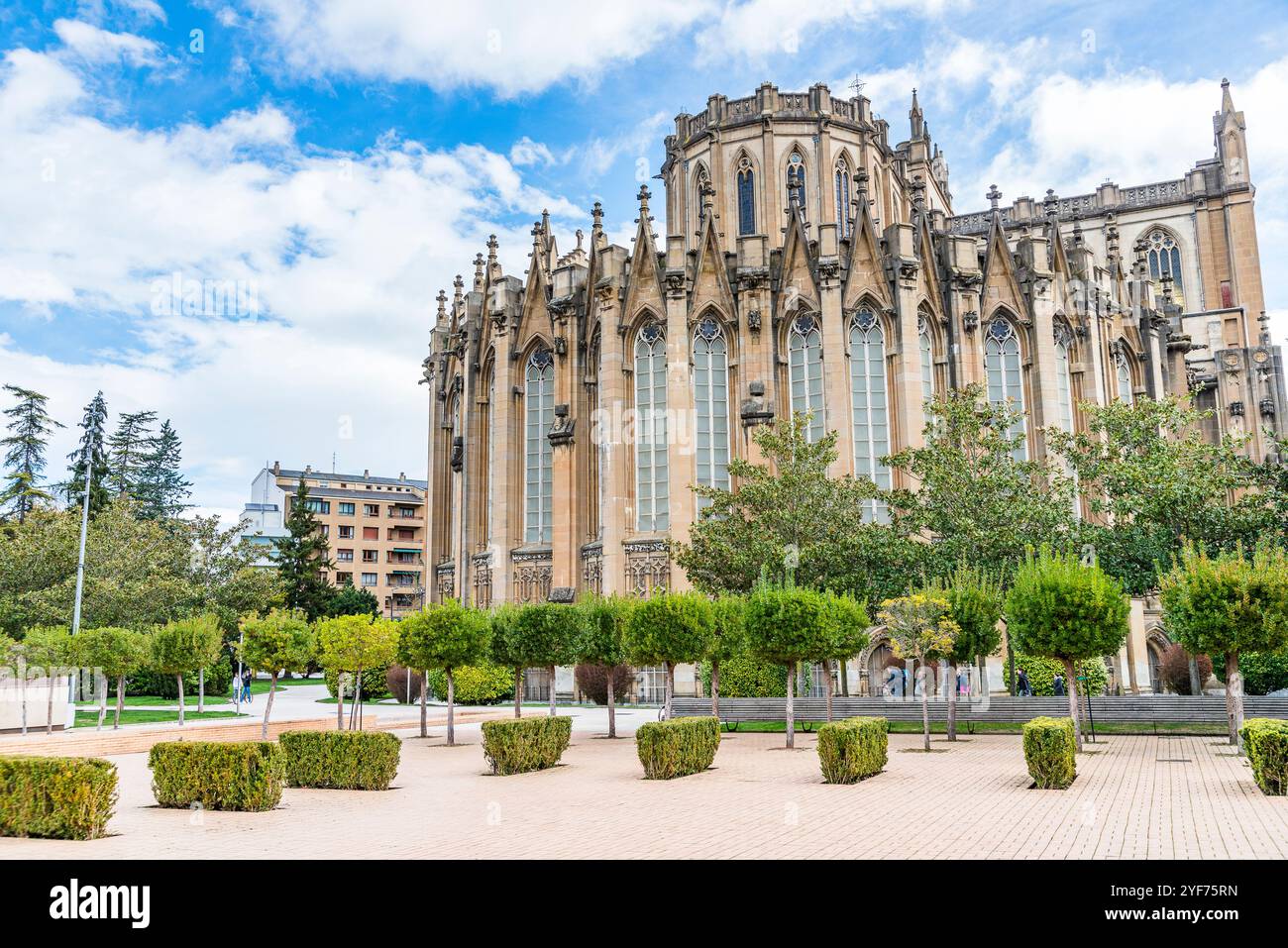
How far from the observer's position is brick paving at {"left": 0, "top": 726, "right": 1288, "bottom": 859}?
404 inches

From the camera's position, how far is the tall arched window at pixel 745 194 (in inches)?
1932

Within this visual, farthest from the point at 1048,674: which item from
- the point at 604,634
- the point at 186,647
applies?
the point at 186,647

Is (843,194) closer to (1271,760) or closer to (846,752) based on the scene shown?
(846,752)

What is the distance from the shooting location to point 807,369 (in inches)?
1523

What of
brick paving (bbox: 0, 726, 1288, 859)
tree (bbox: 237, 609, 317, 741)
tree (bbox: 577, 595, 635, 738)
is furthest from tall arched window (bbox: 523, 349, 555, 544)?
brick paving (bbox: 0, 726, 1288, 859)

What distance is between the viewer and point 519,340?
4344 centimetres

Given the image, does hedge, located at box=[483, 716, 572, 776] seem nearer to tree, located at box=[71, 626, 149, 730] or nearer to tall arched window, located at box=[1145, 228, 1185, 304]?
tree, located at box=[71, 626, 149, 730]

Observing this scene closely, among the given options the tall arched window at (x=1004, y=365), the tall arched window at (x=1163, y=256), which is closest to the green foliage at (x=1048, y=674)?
the tall arched window at (x=1004, y=365)

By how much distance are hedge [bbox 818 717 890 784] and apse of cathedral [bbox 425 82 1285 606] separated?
19.7m

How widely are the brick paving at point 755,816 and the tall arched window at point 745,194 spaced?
34.6 metres

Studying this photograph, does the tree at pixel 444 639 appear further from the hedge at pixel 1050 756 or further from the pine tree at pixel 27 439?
the pine tree at pixel 27 439

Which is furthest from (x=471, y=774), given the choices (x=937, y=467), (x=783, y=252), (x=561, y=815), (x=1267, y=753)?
(x=783, y=252)

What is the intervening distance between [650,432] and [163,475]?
6841cm
